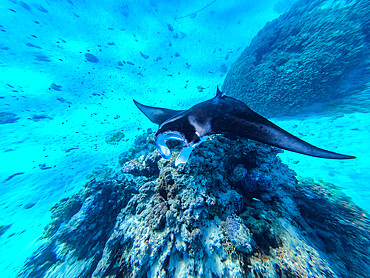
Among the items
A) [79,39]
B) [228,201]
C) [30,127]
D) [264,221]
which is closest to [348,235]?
[264,221]

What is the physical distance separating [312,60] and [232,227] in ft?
45.3

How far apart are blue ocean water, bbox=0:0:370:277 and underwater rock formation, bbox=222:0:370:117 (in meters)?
1.36

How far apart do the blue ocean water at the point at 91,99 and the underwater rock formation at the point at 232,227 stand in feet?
12.9

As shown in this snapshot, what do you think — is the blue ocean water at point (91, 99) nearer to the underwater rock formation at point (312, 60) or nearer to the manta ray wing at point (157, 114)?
the underwater rock formation at point (312, 60)

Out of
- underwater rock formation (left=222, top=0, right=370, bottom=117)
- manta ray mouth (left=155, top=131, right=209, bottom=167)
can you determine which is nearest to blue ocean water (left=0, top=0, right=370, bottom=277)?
underwater rock formation (left=222, top=0, right=370, bottom=117)

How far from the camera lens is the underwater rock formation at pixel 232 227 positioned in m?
2.18

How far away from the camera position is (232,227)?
2.44m

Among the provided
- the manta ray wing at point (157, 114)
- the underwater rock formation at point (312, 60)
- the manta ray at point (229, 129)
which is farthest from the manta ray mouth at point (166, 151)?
the underwater rock formation at point (312, 60)

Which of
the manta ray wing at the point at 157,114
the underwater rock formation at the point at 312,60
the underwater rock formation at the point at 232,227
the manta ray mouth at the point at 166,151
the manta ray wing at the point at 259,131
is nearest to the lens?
the manta ray wing at the point at 259,131

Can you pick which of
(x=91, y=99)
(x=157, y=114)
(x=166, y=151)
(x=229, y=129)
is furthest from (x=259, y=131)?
(x=91, y=99)

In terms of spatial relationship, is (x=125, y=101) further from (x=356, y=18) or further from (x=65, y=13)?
(x=356, y=18)

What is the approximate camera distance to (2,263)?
7.02 meters

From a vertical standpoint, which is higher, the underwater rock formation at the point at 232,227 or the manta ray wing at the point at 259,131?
the manta ray wing at the point at 259,131

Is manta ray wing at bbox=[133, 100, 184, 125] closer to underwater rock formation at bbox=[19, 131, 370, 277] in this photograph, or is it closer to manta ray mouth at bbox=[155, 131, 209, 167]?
underwater rock formation at bbox=[19, 131, 370, 277]
